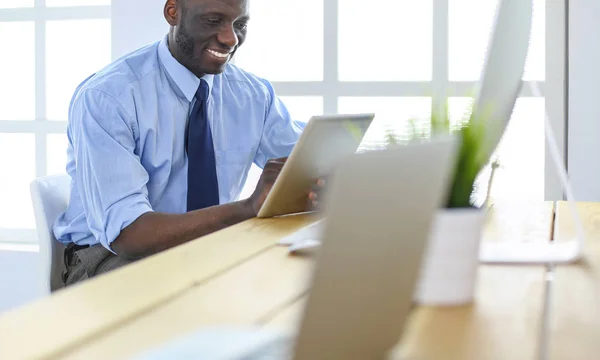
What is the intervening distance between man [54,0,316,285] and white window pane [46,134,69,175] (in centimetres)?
142

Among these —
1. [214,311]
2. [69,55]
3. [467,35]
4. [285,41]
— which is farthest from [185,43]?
[214,311]

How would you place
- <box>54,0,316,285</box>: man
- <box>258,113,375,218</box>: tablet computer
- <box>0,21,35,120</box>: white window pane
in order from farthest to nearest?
<box>0,21,35,120</box>: white window pane
<box>54,0,316,285</box>: man
<box>258,113,375,218</box>: tablet computer

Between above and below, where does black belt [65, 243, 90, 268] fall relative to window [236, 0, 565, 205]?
below

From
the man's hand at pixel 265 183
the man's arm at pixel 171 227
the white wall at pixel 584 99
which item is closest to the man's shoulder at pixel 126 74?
the man's arm at pixel 171 227

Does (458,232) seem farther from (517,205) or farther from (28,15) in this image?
(28,15)

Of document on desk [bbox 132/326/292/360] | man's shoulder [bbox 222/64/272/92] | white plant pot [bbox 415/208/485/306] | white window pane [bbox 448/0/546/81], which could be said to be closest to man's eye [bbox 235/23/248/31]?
man's shoulder [bbox 222/64/272/92]

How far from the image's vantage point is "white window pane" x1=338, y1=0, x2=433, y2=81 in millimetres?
3285

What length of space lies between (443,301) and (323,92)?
2.41 metres

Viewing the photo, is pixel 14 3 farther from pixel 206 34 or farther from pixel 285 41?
pixel 206 34

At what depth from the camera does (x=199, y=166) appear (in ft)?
7.84

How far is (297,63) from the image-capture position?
3420 millimetres

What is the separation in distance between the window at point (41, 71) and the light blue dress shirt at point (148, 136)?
1.37 meters

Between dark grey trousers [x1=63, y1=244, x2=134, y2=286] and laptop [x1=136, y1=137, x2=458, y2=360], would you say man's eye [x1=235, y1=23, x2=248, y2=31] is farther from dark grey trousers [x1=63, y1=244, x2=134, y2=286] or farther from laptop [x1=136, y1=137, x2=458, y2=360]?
laptop [x1=136, y1=137, x2=458, y2=360]

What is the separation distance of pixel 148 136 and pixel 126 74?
0.18 m
